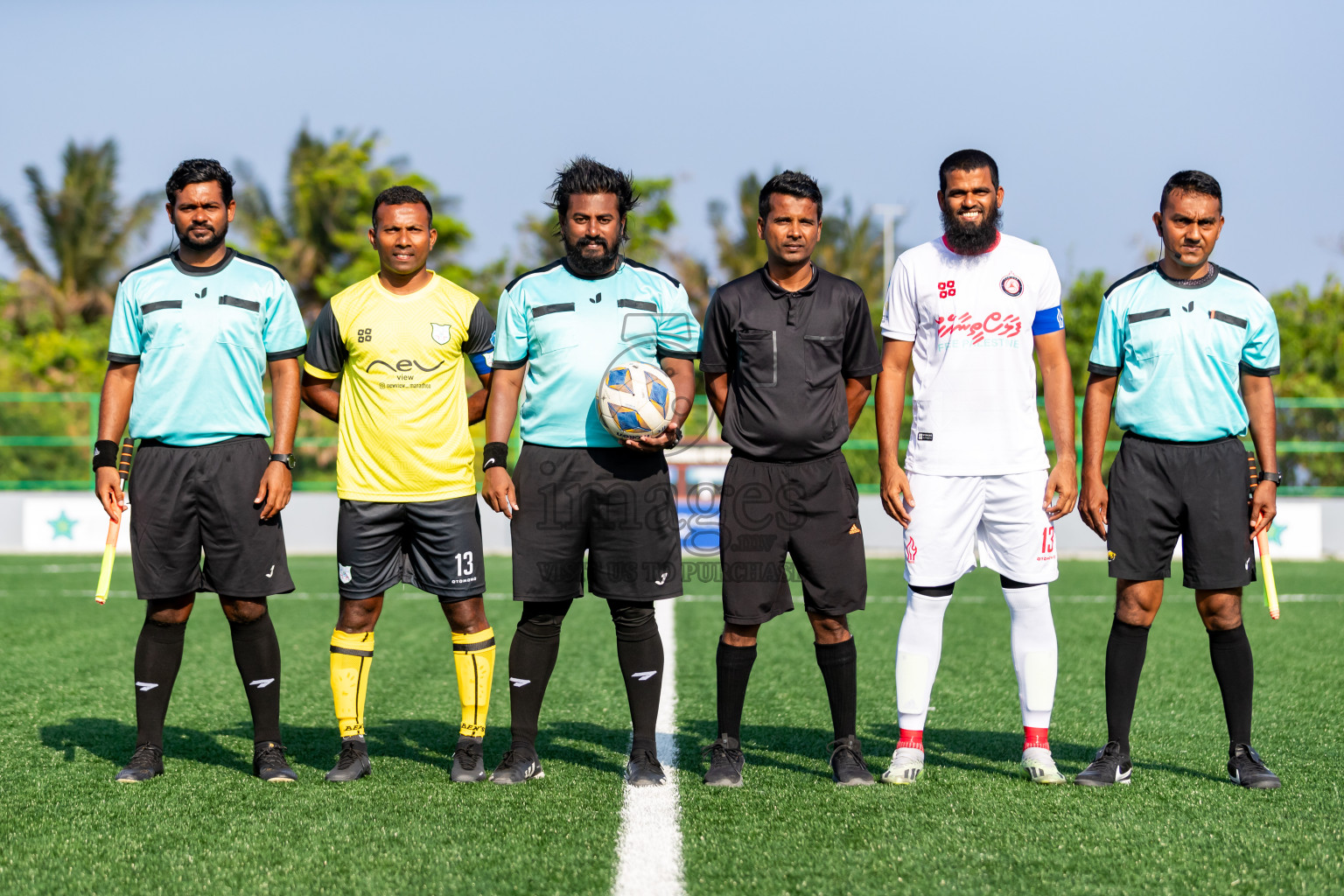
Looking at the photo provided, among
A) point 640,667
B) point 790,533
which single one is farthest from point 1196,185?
point 640,667

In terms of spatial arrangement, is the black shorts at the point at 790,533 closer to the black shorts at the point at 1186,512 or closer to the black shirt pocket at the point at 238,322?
the black shorts at the point at 1186,512

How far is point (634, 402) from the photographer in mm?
4141

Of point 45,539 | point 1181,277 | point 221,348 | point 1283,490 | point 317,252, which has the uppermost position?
point 317,252

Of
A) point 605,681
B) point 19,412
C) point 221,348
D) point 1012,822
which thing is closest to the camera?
point 1012,822

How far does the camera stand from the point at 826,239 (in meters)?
35.6

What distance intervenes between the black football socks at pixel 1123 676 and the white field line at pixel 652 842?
1.60 metres

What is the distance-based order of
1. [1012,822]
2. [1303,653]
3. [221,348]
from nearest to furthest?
[1012,822], [221,348], [1303,653]

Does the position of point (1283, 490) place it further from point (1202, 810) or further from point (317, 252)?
point (317, 252)

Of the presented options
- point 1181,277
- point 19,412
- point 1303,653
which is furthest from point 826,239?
point 1181,277

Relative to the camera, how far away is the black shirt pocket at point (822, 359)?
4336 mm

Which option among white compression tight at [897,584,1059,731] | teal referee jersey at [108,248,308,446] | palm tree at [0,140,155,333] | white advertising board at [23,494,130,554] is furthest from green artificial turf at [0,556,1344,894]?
palm tree at [0,140,155,333]

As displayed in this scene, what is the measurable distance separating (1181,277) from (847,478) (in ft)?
4.60

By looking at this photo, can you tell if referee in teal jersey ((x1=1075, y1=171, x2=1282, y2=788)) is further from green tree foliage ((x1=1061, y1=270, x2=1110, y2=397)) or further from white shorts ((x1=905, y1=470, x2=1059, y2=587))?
green tree foliage ((x1=1061, y1=270, x2=1110, y2=397))

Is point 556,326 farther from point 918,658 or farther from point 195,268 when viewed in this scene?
point 918,658
